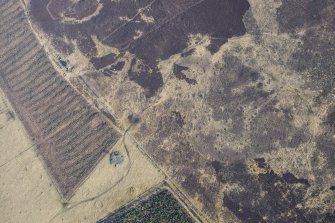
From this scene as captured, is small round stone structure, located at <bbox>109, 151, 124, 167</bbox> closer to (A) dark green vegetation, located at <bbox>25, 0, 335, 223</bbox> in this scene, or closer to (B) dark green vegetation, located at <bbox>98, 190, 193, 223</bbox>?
(A) dark green vegetation, located at <bbox>25, 0, 335, 223</bbox>

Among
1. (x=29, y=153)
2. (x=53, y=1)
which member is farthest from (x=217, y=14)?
(x=29, y=153)

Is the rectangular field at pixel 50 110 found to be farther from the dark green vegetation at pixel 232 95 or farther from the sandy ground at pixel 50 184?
the dark green vegetation at pixel 232 95

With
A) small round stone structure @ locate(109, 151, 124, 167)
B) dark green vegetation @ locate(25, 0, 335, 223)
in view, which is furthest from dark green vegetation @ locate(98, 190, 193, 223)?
small round stone structure @ locate(109, 151, 124, 167)

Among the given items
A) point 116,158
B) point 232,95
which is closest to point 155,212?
point 116,158

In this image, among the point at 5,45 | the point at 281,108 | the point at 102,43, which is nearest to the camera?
the point at 281,108

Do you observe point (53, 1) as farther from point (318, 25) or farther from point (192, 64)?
point (318, 25)

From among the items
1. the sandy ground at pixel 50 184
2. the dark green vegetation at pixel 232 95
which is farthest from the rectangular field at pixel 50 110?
the dark green vegetation at pixel 232 95
